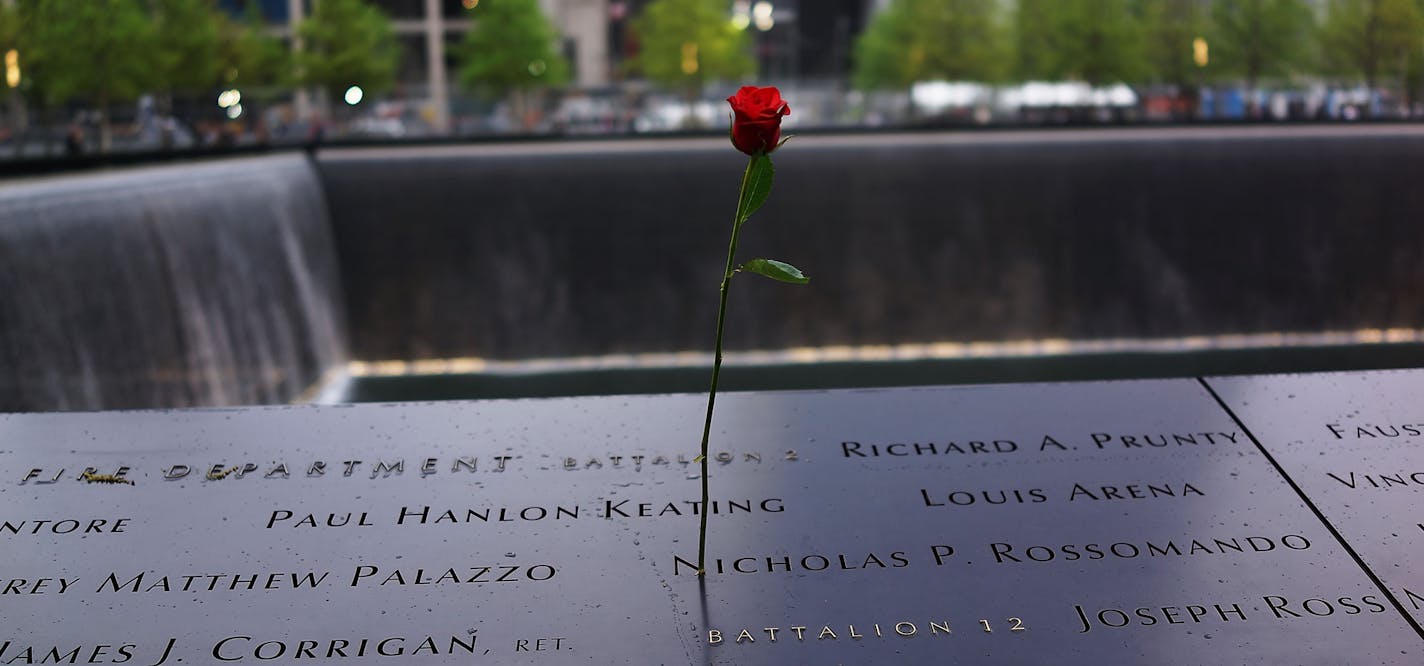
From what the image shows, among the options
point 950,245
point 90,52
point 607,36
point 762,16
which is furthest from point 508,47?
point 607,36

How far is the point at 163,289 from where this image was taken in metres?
8.16

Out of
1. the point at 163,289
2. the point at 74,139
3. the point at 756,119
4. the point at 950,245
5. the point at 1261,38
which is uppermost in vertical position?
the point at 1261,38

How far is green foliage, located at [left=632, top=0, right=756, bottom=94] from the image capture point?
17625mm

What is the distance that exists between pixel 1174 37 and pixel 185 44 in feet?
33.9

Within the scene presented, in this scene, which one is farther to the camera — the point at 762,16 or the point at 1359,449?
the point at 762,16

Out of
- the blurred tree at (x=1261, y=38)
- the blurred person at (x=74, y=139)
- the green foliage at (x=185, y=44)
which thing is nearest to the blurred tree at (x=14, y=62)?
the blurred person at (x=74, y=139)

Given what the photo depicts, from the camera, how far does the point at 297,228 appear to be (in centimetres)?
1038

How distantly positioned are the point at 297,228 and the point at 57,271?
326 centimetres

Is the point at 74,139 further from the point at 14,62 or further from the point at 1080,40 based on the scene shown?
the point at 1080,40

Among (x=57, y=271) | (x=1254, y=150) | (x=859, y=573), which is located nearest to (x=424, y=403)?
(x=859, y=573)

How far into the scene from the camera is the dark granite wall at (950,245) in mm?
11469

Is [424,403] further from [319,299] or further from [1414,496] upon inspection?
[319,299]

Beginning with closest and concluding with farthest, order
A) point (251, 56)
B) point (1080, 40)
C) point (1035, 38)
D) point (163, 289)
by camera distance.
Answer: point (163, 289) < point (251, 56) < point (1080, 40) < point (1035, 38)

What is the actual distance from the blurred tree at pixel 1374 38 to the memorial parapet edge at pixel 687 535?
1245 centimetres
